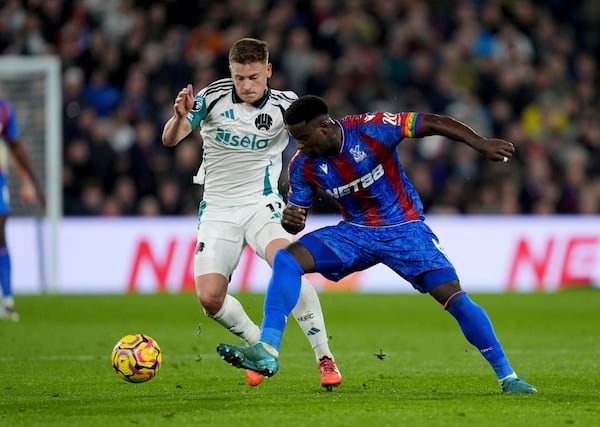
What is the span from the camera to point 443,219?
17.8 m

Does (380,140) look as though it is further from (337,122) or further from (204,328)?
(204,328)

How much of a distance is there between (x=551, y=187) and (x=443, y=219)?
2019mm

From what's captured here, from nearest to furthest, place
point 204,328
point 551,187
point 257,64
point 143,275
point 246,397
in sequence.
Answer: point 246,397 → point 257,64 → point 204,328 → point 143,275 → point 551,187

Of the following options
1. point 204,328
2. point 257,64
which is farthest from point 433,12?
point 257,64

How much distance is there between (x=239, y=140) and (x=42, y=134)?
380 inches

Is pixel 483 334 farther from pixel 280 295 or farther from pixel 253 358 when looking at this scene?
pixel 253 358

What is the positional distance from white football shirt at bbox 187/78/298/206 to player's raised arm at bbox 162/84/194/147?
1.06ft

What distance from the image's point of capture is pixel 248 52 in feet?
25.4

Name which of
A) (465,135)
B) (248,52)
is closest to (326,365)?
(465,135)

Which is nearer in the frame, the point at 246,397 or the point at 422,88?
the point at 246,397

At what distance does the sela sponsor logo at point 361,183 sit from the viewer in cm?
718

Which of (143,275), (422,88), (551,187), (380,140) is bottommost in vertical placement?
Result: (143,275)

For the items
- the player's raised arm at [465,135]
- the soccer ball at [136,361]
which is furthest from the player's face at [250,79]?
the soccer ball at [136,361]

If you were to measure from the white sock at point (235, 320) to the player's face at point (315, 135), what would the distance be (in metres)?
1.44
